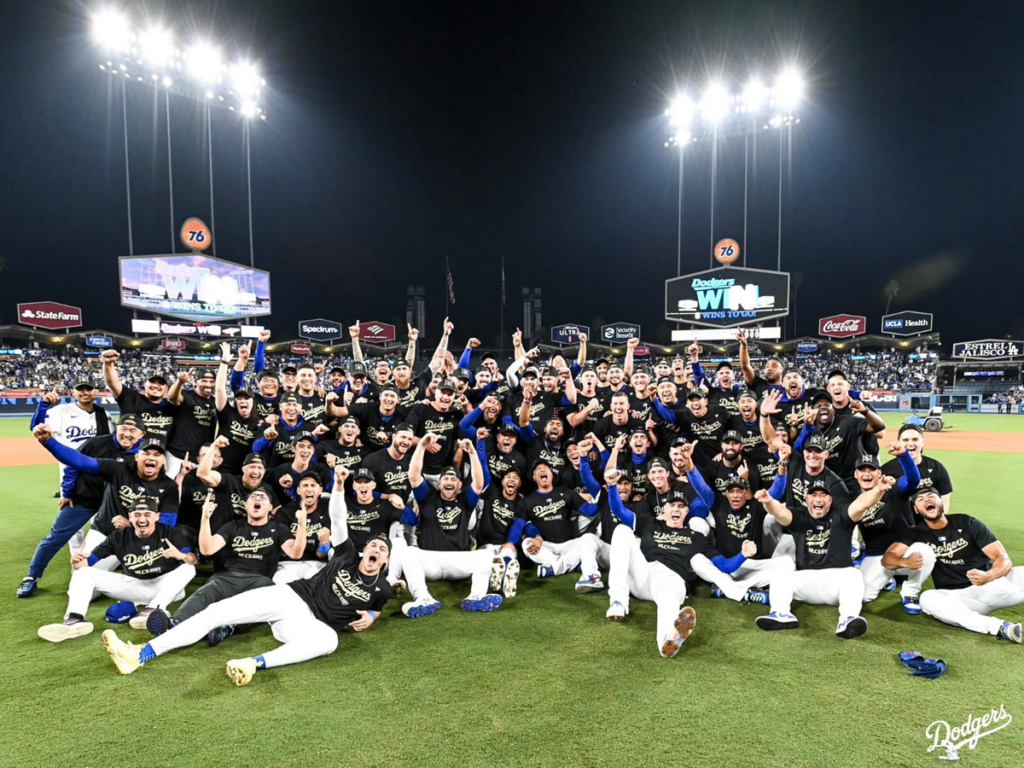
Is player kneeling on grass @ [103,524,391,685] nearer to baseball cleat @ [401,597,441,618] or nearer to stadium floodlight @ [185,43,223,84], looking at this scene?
baseball cleat @ [401,597,441,618]

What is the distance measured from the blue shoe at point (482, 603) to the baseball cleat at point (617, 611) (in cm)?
114

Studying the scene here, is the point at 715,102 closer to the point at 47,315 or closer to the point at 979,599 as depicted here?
the point at 979,599

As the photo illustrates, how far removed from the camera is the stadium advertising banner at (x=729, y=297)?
36312mm

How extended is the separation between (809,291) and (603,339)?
29.8 meters

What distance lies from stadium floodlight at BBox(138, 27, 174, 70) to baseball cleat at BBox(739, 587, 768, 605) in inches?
1770

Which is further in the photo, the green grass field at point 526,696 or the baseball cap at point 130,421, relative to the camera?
the baseball cap at point 130,421

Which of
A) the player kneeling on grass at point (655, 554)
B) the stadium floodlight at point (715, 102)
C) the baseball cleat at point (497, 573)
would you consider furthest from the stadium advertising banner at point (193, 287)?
the player kneeling on grass at point (655, 554)

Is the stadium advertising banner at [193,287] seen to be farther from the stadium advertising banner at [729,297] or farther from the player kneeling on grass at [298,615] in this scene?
the player kneeling on grass at [298,615]

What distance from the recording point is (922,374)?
46.2 meters

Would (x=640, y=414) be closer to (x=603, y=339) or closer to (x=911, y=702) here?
(x=911, y=702)

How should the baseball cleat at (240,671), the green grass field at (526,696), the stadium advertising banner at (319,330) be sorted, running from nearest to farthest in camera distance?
the green grass field at (526,696), the baseball cleat at (240,671), the stadium advertising banner at (319,330)

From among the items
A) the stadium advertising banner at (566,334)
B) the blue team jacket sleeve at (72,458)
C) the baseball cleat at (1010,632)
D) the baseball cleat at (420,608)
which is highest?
the stadium advertising banner at (566,334)

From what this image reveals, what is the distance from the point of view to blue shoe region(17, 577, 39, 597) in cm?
579

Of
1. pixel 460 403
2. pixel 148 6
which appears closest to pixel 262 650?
pixel 460 403
